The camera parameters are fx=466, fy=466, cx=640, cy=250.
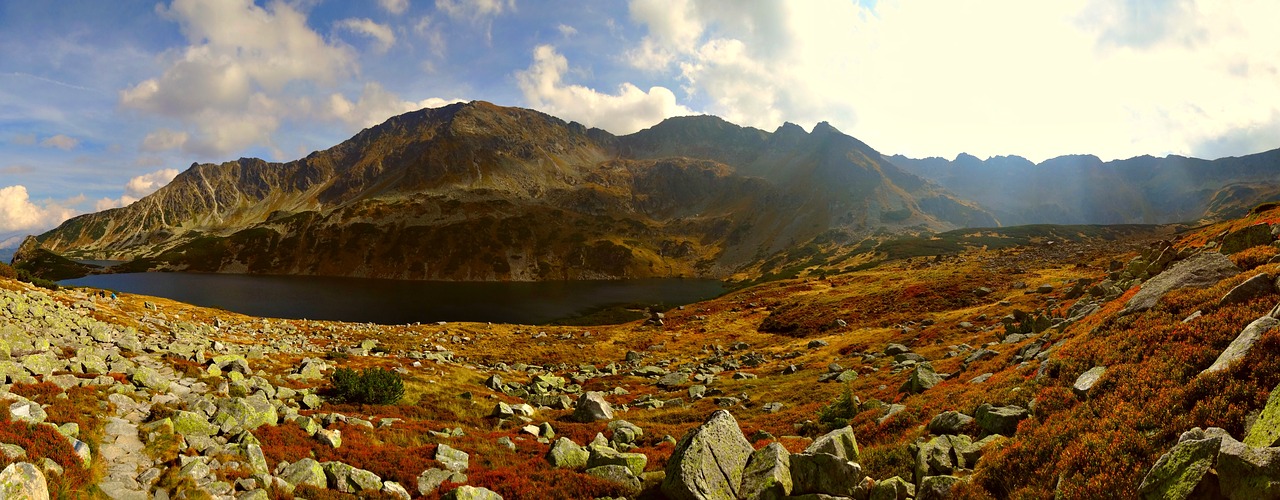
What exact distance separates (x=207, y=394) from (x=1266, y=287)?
36874 mm

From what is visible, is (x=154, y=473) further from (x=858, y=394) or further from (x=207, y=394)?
(x=858, y=394)

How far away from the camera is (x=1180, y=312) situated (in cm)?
1557

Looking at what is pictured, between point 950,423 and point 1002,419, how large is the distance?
1.78 metres

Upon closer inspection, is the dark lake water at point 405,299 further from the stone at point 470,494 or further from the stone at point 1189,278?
the stone at point 1189,278

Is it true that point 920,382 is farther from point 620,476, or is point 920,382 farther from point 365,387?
point 365,387

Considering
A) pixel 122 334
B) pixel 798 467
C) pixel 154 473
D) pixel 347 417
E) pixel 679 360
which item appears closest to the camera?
pixel 154 473

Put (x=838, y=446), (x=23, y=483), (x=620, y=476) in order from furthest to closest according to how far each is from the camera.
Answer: (x=620, y=476)
(x=838, y=446)
(x=23, y=483)

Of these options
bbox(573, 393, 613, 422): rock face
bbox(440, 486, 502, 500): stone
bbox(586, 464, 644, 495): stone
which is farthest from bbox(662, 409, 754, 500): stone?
bbox(573, 393, 613, 422): rock face

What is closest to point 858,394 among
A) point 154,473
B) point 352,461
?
point 352,461

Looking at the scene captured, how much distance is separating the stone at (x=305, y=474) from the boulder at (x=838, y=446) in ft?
48.2

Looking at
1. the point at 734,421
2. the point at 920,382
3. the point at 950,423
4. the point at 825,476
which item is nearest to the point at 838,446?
the point at 825,476

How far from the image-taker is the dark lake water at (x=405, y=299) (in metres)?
116

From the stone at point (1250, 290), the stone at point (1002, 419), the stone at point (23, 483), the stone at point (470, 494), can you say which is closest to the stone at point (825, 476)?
the stone at point (1002, 419)

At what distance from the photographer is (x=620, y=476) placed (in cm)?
1541
